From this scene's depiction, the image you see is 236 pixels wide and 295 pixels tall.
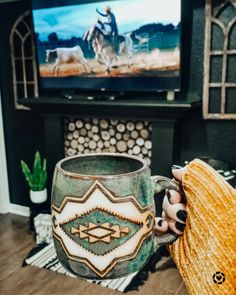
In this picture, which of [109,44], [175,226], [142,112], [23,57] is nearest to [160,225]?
[175,226]

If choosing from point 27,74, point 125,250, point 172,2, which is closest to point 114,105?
point 172,2

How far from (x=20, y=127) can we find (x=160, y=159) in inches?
61.6

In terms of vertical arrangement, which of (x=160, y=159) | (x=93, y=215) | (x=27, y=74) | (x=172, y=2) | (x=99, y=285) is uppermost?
(x=172, y=2)

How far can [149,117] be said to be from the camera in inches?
98.0

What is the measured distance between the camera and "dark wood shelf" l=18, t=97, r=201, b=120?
2.32 meters

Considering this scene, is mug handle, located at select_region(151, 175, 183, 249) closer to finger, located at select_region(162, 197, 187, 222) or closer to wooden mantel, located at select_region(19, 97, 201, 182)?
finger, located at select_region(162, 197, 187, 222)

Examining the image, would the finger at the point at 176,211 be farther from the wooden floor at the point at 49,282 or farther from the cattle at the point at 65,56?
the cattle at the point at 65,56

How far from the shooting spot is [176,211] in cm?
40

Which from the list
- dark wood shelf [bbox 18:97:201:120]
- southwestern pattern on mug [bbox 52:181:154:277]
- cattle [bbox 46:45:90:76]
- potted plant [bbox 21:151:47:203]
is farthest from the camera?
potted plant [bbox 21:151:47:203]

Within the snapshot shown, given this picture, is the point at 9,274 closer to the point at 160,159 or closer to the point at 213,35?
the point at 160,159

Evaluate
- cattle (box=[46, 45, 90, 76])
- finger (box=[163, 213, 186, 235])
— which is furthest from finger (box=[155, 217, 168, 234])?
cattle (box=[46, 45, 90, 76])

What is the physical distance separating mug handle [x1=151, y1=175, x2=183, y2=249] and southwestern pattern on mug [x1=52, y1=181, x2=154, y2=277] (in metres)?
0.03

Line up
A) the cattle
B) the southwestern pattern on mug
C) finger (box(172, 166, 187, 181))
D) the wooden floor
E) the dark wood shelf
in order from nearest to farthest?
1. the southwestern pattern on mug
2. finger (box(172, 166, 187, 181))
3. the wooden floor
4. the dark wood shelf
5. the cattle

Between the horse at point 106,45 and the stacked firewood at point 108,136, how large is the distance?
48 cm
